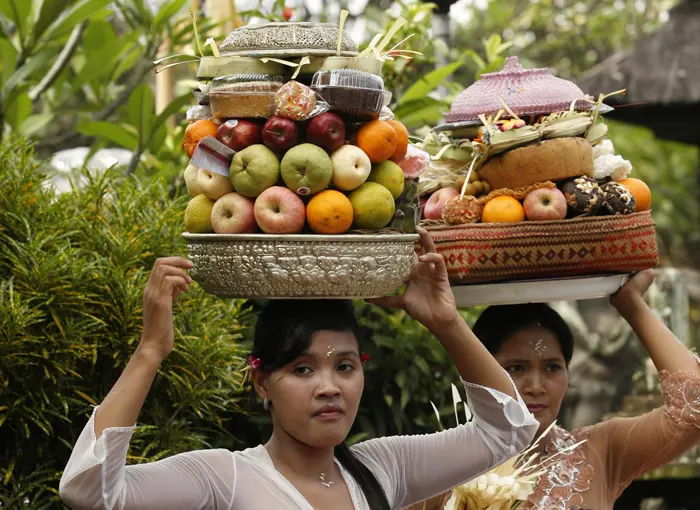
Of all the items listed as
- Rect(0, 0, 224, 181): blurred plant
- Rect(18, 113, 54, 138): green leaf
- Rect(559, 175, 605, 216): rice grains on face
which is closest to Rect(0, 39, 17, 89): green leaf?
Rect(0, 0, 224, 181): blurred plant

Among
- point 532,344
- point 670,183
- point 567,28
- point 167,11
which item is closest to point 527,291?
point 532,344

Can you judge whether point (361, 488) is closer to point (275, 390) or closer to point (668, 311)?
point (275, 390)

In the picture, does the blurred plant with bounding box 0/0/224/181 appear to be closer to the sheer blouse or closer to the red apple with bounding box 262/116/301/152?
the red apple with bounding box 262/116/301/152

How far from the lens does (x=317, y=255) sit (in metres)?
2.01

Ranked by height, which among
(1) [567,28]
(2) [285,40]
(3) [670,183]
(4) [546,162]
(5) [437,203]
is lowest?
(3) [670,183]

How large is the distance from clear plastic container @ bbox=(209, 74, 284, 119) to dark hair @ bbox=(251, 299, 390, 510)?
420 millimetres

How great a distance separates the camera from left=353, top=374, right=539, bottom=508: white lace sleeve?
7.66 feet

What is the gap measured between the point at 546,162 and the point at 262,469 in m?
0.98

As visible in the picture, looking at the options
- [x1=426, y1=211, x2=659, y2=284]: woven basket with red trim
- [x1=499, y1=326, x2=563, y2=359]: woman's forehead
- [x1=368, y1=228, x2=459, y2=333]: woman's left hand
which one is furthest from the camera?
[x1=499, y1=326, x2=563, y2=359]: woman's forehead

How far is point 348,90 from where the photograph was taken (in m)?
2.06

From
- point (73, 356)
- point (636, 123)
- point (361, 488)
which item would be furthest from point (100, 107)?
point (636, 123)

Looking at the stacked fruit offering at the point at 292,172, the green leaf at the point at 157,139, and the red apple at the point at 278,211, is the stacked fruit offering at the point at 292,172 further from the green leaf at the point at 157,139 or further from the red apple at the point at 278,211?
the green leaf at the point at 157,139

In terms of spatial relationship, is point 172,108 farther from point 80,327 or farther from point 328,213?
point 328,213

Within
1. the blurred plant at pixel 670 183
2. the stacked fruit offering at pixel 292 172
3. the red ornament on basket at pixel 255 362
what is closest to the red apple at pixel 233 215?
the stacked fruit offering at pixel 292 172
